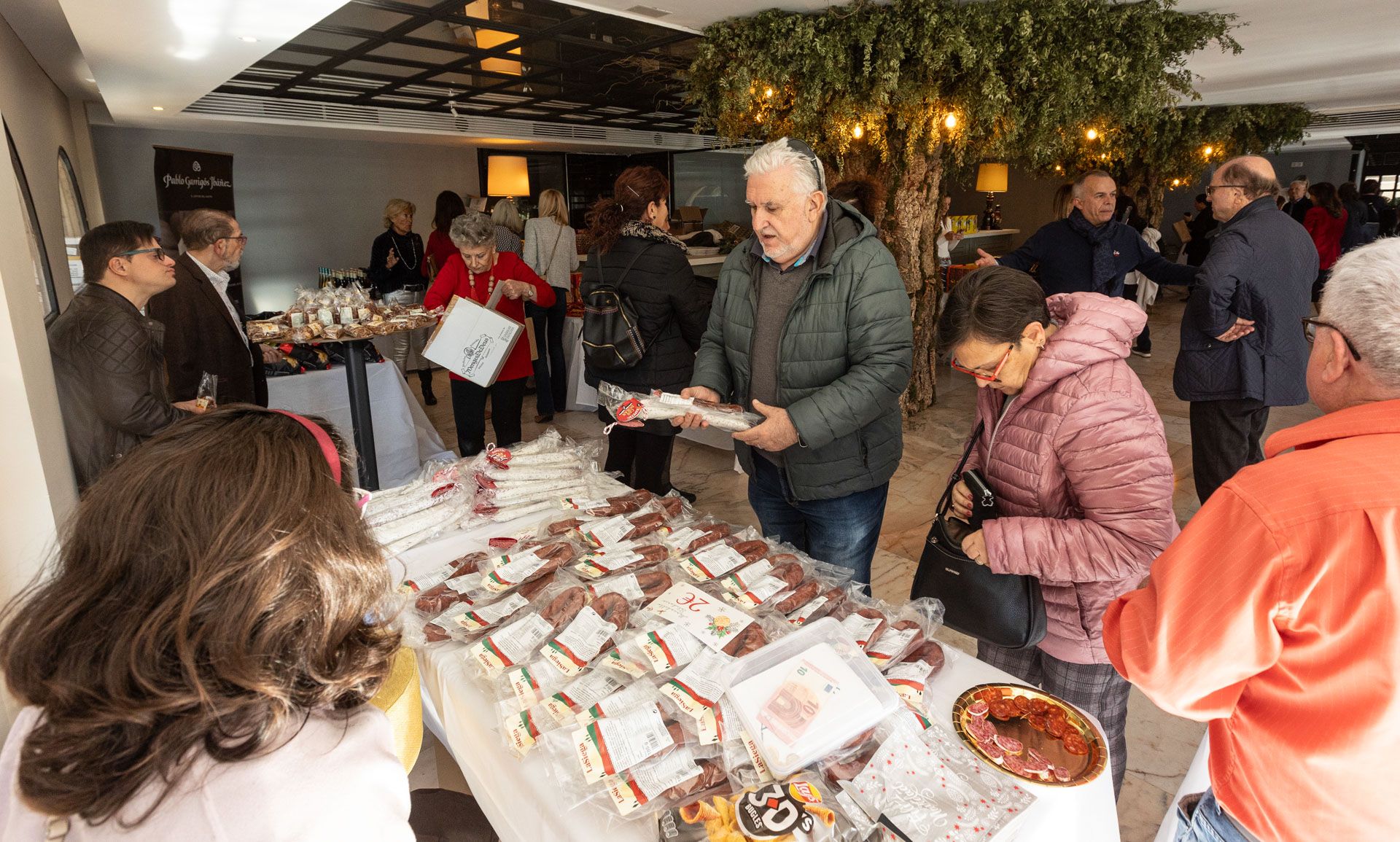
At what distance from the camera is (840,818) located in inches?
41.0

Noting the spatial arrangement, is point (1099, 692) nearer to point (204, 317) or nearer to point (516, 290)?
point (516, 290)

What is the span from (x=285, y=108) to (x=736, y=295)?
8245mm

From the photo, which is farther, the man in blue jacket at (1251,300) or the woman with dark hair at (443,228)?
the woman with dark hair at (443,228)

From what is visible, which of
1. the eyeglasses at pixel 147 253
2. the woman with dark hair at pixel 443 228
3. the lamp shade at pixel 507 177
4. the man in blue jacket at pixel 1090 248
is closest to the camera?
the eyeglasses at pixel 147 253

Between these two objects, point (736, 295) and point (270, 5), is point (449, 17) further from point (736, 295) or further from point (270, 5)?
point (736, 295)

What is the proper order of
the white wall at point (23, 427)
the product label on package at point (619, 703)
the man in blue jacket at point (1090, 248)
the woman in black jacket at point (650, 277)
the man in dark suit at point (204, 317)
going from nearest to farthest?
the product label on package at point (619, 703)
the white wall at point (23, 427)
the woman in black jacket at point (650, 277)
the man in dark suit at point (204, 317)
the man in blue jacket at point (1090, 248)

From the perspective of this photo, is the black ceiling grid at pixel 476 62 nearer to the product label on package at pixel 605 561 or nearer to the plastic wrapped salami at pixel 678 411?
the plastic wrapped salami at pixel 678 411

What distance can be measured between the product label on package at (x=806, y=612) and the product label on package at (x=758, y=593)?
0.06 m

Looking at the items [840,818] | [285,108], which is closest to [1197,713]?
[840,818]

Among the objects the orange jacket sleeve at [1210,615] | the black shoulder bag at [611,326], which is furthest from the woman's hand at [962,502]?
the black shoulder bag at [611,326]

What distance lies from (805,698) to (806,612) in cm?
36

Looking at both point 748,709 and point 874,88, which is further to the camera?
point 874,88

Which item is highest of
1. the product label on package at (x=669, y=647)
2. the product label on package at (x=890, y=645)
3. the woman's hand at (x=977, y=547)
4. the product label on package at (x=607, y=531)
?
the woman's hand at (x=977, y=547)

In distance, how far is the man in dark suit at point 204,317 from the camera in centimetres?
315
